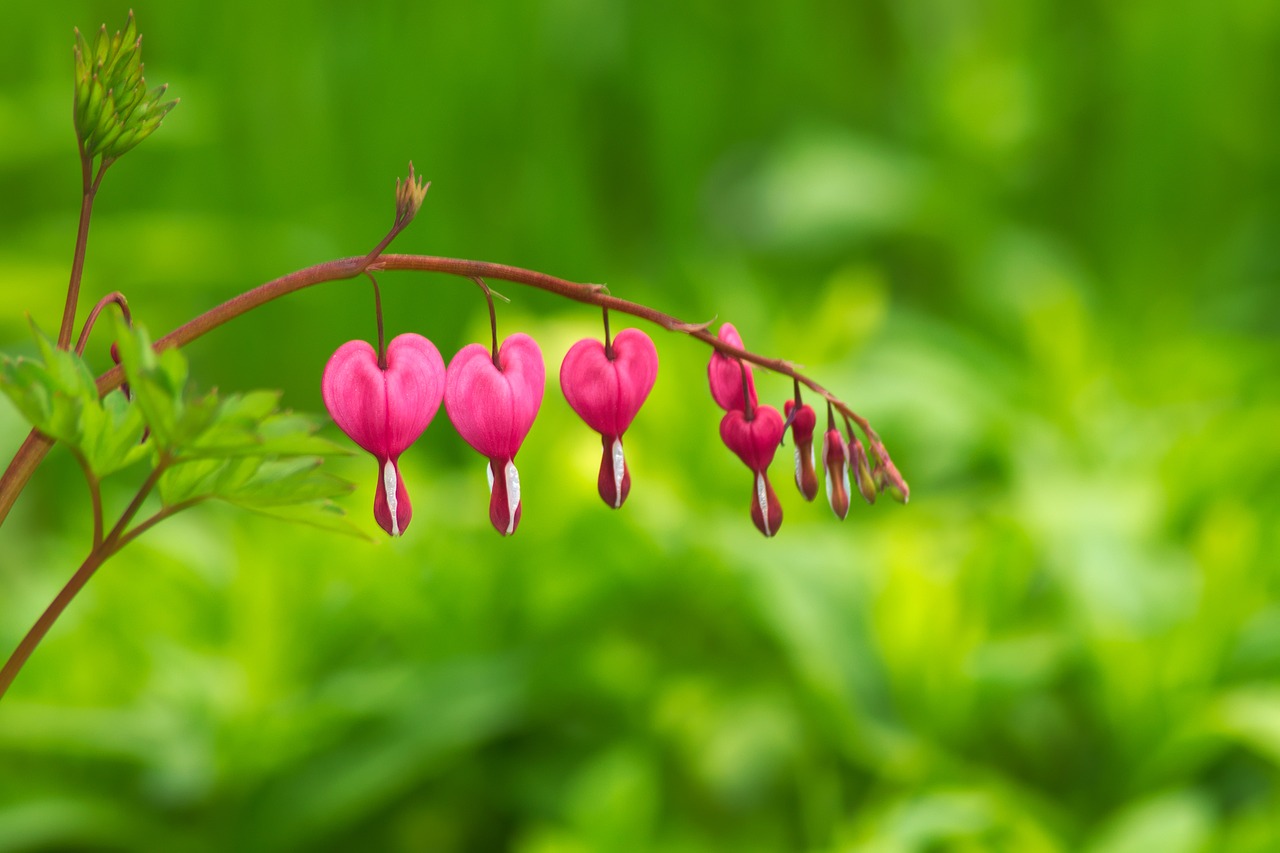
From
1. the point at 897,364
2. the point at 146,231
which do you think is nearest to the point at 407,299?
the point at 146,231

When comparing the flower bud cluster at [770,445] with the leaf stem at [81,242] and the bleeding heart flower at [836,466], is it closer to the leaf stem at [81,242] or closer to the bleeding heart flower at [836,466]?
the bleeding heart flower at [836,466]

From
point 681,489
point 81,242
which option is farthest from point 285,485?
point 681,489

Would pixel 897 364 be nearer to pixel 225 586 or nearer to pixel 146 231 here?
pixel 225 586

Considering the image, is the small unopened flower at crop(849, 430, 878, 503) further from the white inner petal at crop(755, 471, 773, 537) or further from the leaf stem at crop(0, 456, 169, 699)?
the leaf stem at crop(0, 456, 169, 699)

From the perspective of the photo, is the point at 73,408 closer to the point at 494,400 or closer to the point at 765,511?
the point at 494,400

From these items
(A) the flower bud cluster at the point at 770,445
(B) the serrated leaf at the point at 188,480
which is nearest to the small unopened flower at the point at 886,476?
(A) the flower bud cluster at the point at 770,445

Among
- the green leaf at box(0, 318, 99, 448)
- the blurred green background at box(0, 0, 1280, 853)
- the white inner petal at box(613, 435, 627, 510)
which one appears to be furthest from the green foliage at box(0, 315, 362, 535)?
the blurred green background at box(0, 0, 1280, 853)
